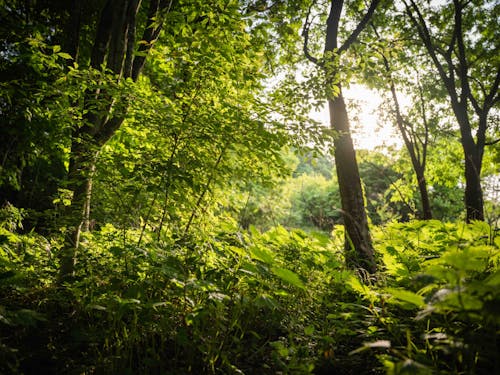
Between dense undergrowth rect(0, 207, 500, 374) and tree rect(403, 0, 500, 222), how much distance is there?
21.7 ft

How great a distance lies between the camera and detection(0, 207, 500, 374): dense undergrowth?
1.21 meters

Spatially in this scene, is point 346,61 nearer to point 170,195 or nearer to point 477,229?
point 477,229

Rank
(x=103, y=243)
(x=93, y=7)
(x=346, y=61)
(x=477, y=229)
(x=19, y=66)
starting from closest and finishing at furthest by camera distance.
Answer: (x=477, y=229), (x=103, y=243), (x=19, y=66), (x=346, y=61), (x=93, y=7)

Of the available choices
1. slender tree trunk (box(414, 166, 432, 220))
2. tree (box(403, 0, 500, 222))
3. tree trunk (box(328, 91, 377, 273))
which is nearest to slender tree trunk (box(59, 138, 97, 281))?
tree trunk (box(328, 91, 377, 273))

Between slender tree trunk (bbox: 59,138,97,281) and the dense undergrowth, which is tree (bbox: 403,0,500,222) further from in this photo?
slender tree trunk (bbox: 59,138,97,281)

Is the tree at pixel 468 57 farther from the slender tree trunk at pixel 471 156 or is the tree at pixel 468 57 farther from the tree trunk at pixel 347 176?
the tree trunk at pixel 347 176

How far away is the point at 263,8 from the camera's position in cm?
530

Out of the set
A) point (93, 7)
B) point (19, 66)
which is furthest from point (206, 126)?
point (93, 7)

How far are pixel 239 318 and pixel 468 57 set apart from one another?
12.0 m

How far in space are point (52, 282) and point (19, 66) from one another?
344cm

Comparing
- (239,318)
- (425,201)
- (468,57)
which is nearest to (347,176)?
(239,318)

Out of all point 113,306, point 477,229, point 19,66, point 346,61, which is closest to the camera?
point 113,306

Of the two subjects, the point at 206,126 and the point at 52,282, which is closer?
the point at 206,126

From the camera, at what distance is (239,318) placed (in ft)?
7.25
